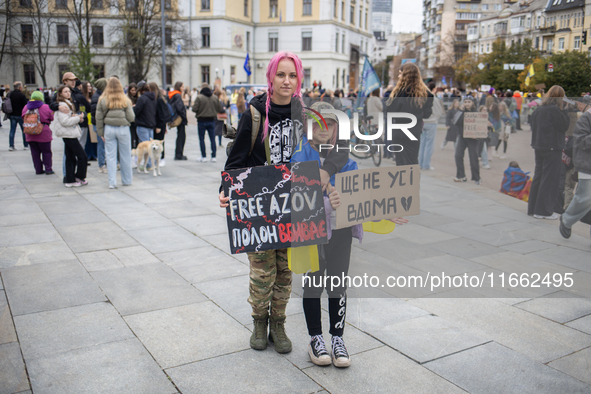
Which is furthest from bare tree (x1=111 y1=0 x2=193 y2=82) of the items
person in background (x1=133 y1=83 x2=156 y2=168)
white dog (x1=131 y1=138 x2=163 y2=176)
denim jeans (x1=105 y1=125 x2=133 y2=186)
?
denim jeans (x1=105 y1=125 x2=133 y2=186)

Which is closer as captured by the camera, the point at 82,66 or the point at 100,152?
the point at 100,152

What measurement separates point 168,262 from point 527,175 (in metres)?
5.96

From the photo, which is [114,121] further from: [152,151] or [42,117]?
[42,117]

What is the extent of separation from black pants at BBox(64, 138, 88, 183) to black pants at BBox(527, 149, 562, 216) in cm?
762

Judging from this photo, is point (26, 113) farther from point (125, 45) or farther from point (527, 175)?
point (125, 45)

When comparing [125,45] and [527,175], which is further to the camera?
[125,45]

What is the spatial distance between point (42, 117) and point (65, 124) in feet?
4.72

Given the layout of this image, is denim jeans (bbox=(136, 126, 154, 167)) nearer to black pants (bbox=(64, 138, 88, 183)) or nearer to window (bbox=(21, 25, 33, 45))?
black pants (bbox=(64, 138, 88, 183))

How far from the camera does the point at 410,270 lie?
4984mm

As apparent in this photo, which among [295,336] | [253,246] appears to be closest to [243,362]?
[295,336]

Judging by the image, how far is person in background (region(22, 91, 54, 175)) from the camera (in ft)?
32.4

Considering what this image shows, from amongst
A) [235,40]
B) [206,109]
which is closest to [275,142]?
[206,109]

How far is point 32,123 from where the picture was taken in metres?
9.78

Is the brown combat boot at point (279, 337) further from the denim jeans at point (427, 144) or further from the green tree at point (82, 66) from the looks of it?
the green tree at point (82, 66)
